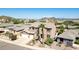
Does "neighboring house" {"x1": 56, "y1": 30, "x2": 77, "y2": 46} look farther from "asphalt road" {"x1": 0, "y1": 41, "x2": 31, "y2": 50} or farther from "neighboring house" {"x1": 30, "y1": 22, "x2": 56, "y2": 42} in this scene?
"asphalt road" {"x1": 0, "y1": 41, "x2": 31, "y2": 50}

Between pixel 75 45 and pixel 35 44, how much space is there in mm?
568

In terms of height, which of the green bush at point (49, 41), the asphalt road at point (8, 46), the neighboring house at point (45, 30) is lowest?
the asphalt road at point (8, 46)

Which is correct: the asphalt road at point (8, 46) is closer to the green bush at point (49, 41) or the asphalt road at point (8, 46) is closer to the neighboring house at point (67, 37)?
the green bush at point (49, 41)

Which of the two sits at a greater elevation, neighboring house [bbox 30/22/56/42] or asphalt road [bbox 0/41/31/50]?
neighboring house [bbox 30/22/56/42]

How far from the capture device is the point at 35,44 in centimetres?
275

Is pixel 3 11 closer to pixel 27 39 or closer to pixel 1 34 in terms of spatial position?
pixel 1 34

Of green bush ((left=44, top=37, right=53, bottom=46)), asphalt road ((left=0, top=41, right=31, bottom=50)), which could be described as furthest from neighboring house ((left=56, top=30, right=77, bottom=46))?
asphalt road ((left=0, top=41, right=31, bottom=50))

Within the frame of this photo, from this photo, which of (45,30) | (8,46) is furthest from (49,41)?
(8,46)

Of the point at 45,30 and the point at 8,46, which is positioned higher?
the point at 45,30

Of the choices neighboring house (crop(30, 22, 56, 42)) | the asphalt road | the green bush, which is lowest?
the asphalt road

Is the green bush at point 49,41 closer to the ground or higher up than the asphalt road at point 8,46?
higher up

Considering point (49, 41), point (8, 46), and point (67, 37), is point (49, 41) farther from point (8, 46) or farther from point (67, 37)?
point (8, 46)

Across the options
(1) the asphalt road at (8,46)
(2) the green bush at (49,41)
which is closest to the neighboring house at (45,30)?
(2) the green bush at (49,41)
